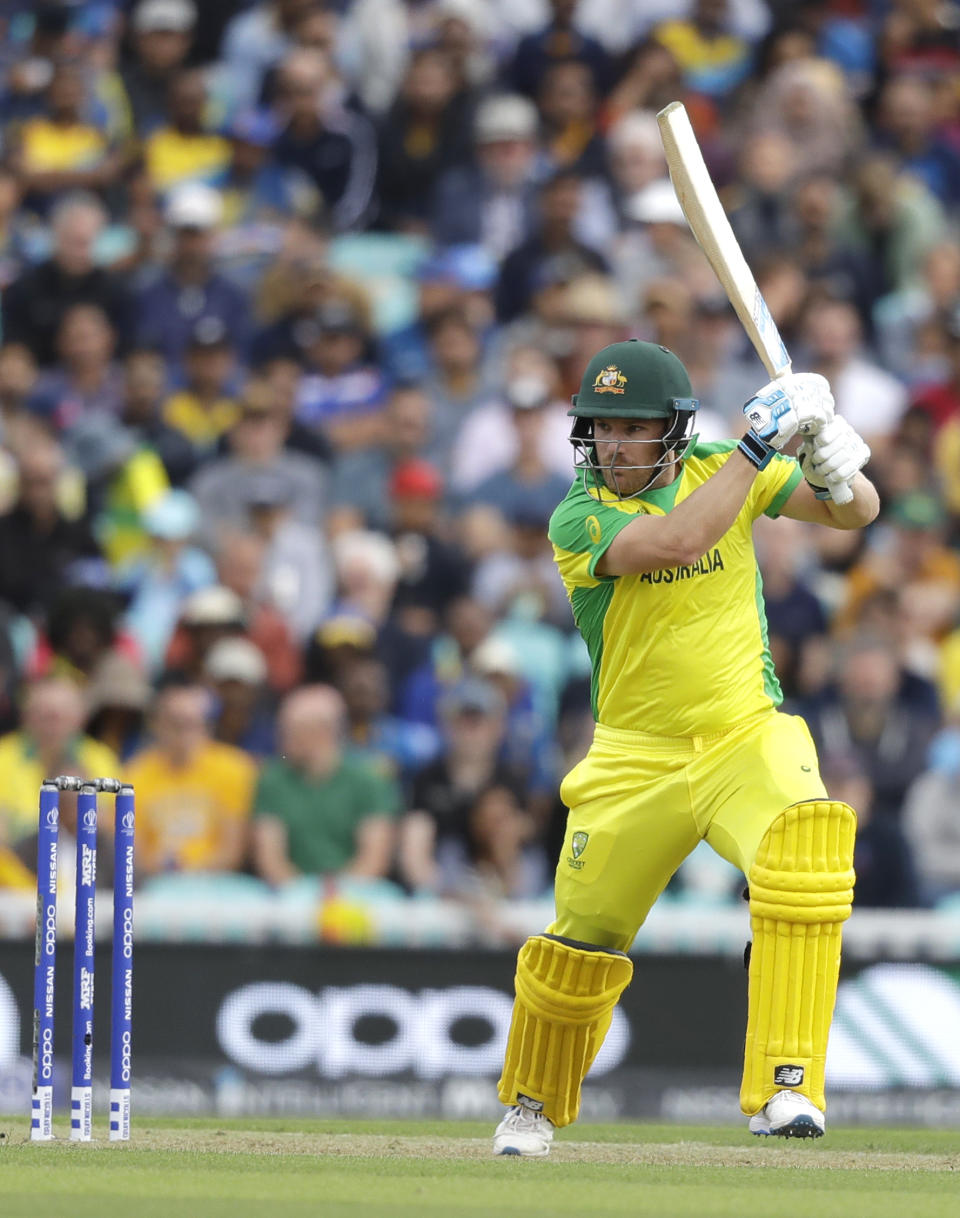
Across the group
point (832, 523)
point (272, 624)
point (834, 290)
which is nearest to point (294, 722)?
point (272, 624)

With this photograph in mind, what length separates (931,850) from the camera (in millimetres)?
9969

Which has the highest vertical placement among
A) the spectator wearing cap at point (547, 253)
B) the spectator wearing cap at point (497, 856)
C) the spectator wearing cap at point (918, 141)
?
the spectator wearing cap at point (918, 141)

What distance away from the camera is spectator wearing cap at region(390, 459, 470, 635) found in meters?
11.2

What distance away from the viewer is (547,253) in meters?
13.4

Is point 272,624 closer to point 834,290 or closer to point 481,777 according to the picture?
point 481,777

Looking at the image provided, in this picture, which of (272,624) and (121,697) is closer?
(121,697)

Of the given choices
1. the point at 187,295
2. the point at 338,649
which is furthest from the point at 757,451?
the point at 187,295

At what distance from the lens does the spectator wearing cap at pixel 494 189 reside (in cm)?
1381

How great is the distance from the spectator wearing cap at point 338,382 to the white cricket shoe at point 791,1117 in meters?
7.07

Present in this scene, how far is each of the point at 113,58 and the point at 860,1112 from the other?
9.02 m

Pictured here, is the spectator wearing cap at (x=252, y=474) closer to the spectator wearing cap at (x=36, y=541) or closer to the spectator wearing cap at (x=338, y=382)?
the spectator wearing cap at (x=338, y=382)

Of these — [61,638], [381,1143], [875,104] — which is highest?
[875,104]

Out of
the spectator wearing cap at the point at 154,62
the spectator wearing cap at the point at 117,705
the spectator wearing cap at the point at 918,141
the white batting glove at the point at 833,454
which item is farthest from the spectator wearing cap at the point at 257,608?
the spectator wearing cap at the point at 918,141

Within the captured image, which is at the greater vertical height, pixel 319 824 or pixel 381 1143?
pixel 319 824
